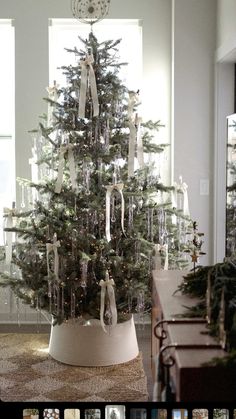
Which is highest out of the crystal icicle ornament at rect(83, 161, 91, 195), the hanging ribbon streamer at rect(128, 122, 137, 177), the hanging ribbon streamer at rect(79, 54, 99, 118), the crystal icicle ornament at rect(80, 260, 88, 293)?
the hanging ribbon streamer at rect(79, 54, 99, 118)

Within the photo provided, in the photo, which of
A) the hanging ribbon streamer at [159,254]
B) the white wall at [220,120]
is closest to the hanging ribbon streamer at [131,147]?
the hanging ribbon streamer at [159,254]

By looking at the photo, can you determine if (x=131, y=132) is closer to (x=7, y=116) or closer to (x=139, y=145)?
(x=139, y=145)

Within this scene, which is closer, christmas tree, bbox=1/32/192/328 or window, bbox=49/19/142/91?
christmas tree, bbox=1/32/192/328

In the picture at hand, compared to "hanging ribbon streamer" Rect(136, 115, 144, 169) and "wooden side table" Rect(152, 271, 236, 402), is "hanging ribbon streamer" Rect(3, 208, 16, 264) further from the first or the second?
"wooden side table" Rect(152, 271, 236, 402)

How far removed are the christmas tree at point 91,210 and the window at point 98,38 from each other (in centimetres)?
88

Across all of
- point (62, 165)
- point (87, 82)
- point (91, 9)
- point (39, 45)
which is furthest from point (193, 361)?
point (39, 45)

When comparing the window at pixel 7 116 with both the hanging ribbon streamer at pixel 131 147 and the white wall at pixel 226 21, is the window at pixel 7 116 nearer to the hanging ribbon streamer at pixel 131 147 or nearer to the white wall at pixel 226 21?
the hanging ribbon streamer at pixel 131 147

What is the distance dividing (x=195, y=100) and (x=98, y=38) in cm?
88

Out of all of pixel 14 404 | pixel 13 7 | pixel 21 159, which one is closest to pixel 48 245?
pixel 21 159

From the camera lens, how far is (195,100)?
4.07m

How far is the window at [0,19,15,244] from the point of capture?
424 cm

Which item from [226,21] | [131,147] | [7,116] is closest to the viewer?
[131,147]

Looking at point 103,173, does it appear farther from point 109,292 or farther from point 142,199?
point 109,292

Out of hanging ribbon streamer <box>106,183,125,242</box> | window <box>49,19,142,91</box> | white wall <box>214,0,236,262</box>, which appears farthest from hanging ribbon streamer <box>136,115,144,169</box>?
window <box>49,19,142,91</box>
